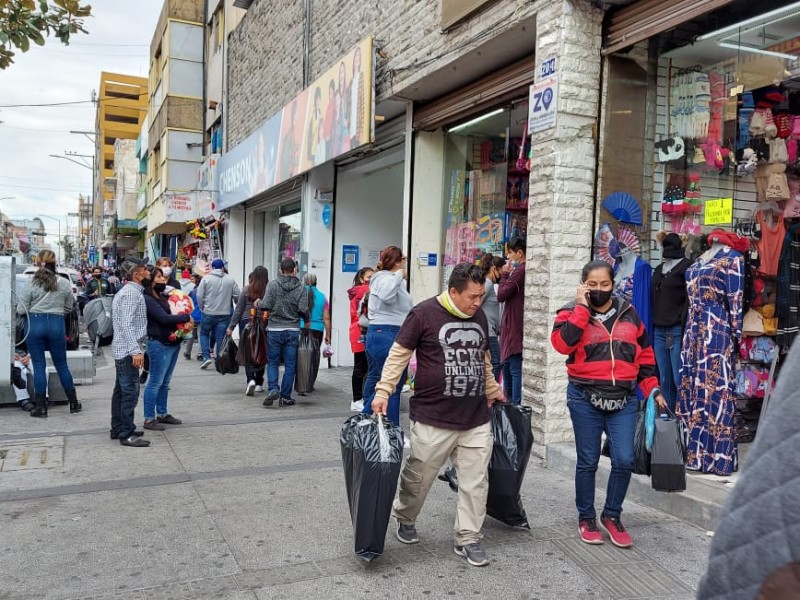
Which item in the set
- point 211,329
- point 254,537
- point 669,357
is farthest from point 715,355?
point 211,329

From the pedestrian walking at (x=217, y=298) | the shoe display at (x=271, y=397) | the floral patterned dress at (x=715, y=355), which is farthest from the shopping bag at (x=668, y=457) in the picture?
the pedestrian walking at (x=217, y=298)

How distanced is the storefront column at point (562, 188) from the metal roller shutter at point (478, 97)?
32.4 inches

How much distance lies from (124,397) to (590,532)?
439 centimetres

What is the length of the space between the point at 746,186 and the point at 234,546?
4.89 meters

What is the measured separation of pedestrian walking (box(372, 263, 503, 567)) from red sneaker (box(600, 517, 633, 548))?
2.81 feet

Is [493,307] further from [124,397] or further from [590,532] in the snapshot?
[124,397]

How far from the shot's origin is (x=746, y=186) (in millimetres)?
5805

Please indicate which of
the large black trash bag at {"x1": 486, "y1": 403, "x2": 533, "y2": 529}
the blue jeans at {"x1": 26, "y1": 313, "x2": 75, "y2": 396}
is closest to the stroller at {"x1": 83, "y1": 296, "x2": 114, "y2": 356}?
the blue jeans at {"x1": 26, "y1": 313, "x2": 75, "y2": 396}

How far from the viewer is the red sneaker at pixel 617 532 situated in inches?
164

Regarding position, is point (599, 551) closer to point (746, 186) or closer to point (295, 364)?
point (746, 186)

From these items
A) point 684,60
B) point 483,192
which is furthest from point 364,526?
point 483,192

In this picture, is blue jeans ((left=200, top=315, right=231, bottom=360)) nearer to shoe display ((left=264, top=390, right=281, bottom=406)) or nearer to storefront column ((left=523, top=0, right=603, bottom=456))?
shoe display ((left=264, top=390, right=281, bottom=406))

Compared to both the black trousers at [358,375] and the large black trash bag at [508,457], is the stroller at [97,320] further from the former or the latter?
the large black trash bag at [508,457]

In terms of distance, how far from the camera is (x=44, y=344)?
760 centimetres
